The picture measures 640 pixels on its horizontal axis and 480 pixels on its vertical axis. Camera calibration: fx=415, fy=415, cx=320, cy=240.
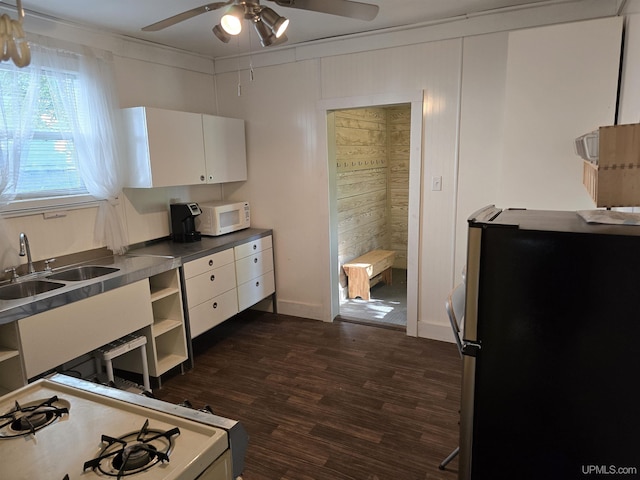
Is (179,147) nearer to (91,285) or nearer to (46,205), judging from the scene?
(46,205)

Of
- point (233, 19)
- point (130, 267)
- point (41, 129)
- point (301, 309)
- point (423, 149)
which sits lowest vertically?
point (301, 309)

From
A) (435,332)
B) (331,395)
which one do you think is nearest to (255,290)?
(331,395)

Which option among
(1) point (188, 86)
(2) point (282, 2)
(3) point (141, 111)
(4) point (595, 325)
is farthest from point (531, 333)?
(1) point (188, 86)

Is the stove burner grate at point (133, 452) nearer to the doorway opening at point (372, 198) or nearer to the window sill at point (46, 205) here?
the window sill at point (46, 205)

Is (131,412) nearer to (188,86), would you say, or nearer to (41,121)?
(41,121)

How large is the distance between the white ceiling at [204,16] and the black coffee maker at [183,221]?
1363 mm

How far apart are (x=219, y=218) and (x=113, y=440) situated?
2.82 m

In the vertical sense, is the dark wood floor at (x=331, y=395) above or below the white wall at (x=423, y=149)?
below

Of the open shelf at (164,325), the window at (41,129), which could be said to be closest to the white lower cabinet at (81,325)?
the open shelf at (164,325)

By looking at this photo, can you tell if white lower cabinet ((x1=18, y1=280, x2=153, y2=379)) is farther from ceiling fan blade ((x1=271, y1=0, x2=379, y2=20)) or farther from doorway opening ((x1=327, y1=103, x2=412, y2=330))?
doorway opening ((x1=327, y1=103, x2=412, y2=330))

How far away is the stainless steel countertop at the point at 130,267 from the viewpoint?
2072 millimetres

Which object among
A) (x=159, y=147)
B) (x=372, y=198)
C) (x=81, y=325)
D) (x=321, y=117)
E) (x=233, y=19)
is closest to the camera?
(x=233, y=19)

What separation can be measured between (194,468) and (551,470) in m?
1.00

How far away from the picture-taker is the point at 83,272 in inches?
112
